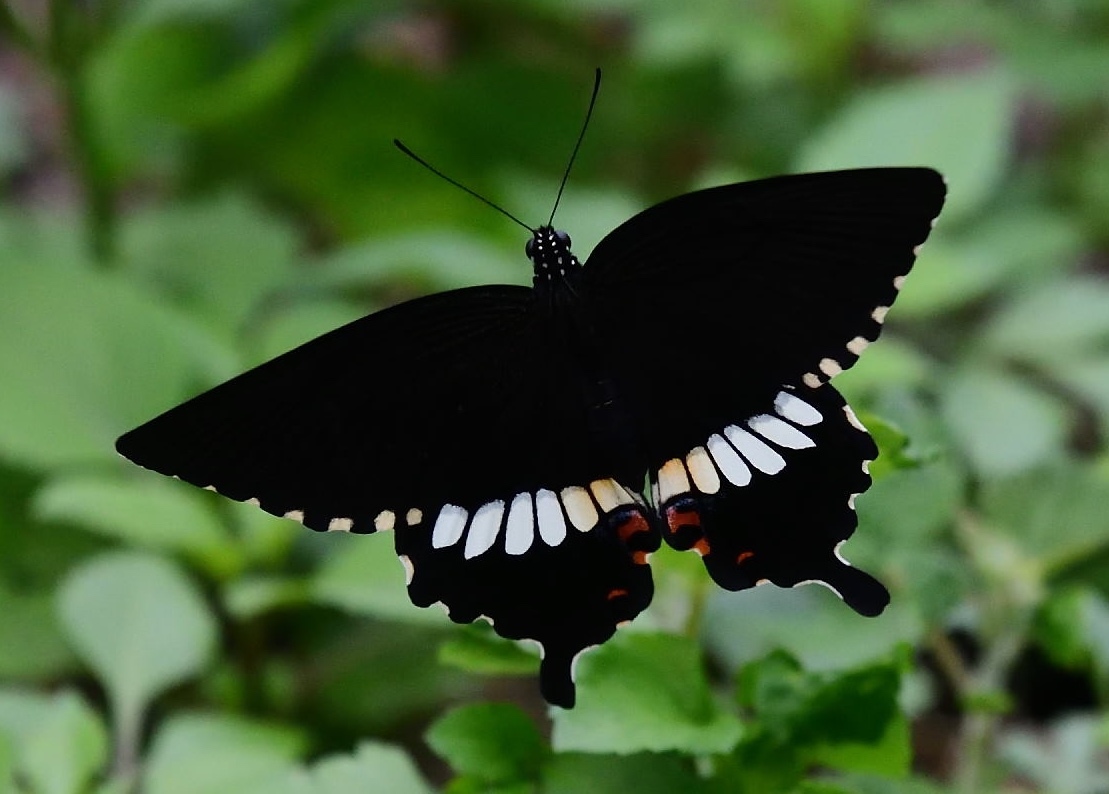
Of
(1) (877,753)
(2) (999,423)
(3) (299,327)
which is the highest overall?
(3) (299,327)

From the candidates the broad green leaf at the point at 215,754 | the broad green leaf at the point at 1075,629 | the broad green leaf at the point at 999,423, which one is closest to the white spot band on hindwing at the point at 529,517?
the broad green leaf at the point at 215,754

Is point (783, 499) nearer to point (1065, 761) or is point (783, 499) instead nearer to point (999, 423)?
point (1065, 761)

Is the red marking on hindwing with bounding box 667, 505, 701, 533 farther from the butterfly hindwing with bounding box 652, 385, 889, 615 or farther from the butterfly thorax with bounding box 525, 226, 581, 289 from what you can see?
the butterfly thorax with bounding box 525, 226, 581, 289

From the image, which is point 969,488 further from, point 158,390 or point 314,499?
point 158,390

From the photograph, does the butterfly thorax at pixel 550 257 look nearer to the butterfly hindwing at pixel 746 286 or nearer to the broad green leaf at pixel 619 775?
the butterfly hindwing at pixel 746 286

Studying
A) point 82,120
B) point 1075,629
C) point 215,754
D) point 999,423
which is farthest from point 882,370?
point 82,120

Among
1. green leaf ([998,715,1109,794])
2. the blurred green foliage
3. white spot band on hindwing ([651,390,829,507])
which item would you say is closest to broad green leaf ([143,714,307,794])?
the blurred green foliage
